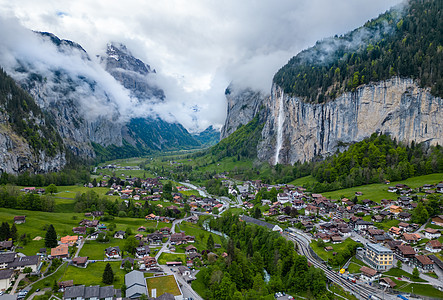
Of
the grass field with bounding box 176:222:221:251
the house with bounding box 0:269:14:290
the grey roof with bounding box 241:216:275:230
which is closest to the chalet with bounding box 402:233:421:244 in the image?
the grey roof with bounding box 241:216:275:230

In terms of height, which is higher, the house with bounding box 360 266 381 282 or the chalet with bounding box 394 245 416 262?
the chalet with bounding box 394 245 416 262

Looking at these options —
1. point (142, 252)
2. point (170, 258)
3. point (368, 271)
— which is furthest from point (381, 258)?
point (142, 252)

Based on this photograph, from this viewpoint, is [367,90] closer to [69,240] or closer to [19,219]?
[69,240]

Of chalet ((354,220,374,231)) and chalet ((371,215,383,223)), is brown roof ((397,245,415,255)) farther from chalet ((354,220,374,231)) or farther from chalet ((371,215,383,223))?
chalet ((371,215,383,223))

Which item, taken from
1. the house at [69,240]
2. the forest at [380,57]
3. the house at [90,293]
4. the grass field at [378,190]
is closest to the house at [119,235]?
the house at [69,240]

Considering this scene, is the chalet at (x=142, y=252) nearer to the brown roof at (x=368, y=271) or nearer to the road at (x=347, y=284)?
the road at (x=347, y=284)
